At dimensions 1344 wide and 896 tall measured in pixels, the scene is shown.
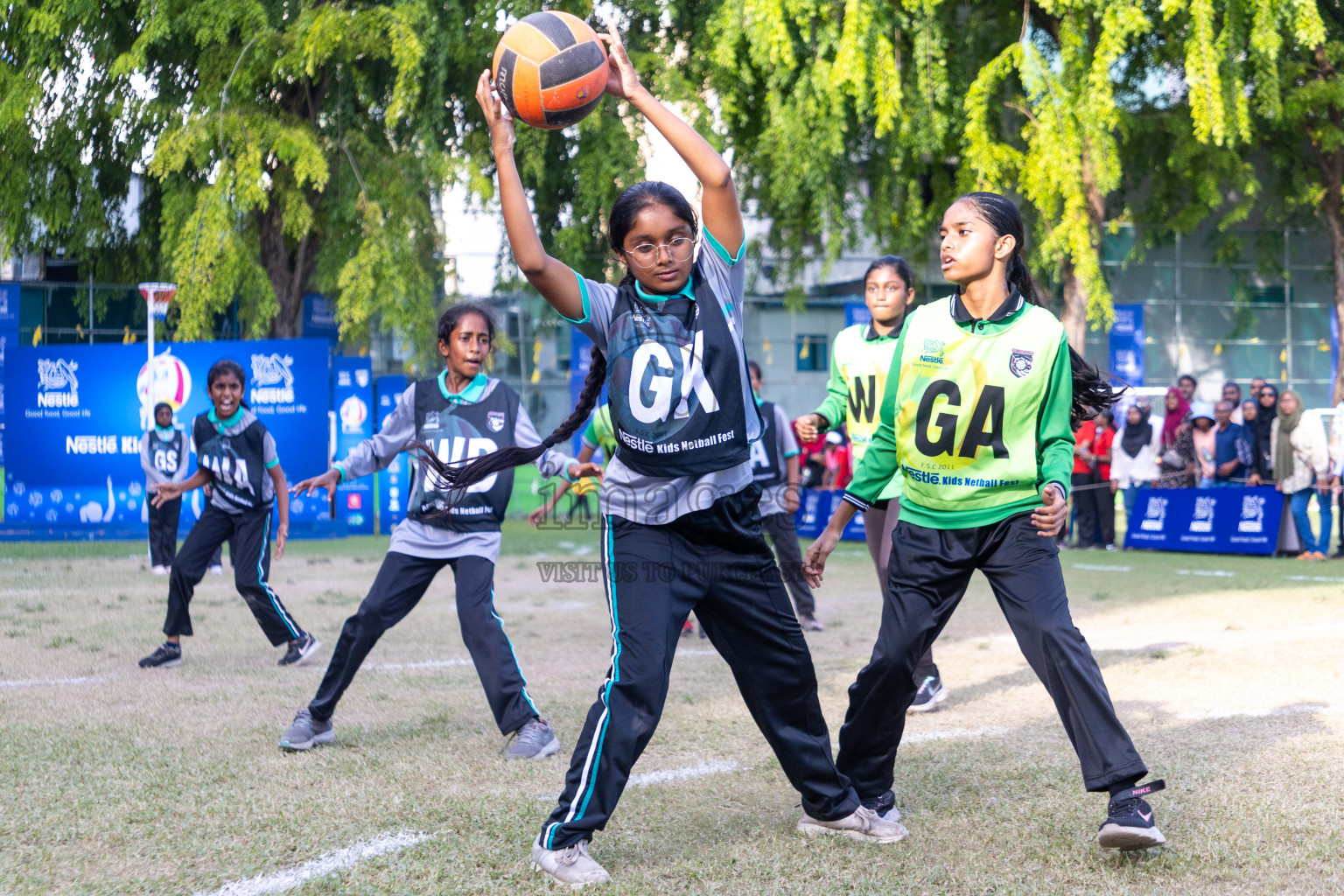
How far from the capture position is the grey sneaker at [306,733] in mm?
5152

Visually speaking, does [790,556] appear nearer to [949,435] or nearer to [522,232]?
[949,435]

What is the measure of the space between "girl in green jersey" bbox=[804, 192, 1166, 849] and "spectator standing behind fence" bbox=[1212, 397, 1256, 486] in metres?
12.5

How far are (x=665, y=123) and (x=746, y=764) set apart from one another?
101 inches

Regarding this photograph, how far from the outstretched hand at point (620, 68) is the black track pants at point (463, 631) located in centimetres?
235

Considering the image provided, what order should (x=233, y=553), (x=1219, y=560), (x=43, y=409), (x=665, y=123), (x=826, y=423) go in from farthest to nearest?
(x=43, y=409), (x=1219, y=560), (x=233, y=553), (x=826, y=423), (x=665, y=123)

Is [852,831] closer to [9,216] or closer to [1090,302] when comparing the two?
[1090,302]

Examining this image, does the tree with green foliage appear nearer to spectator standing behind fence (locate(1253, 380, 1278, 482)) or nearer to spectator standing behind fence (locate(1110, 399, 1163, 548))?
spectator standing behind fence (locate(1110, 399, 1163, 548))

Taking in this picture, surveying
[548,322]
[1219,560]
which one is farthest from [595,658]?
[548,322]

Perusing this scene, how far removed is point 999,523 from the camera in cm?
378

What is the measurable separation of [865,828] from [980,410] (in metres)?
1.31

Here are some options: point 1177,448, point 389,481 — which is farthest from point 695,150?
point 389,481

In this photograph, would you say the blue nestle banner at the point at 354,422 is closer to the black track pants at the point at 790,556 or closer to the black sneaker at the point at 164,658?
the black track pants at the point at 790,556

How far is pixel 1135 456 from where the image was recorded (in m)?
16.4

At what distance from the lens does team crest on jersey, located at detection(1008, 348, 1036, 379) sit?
378 centimetres
